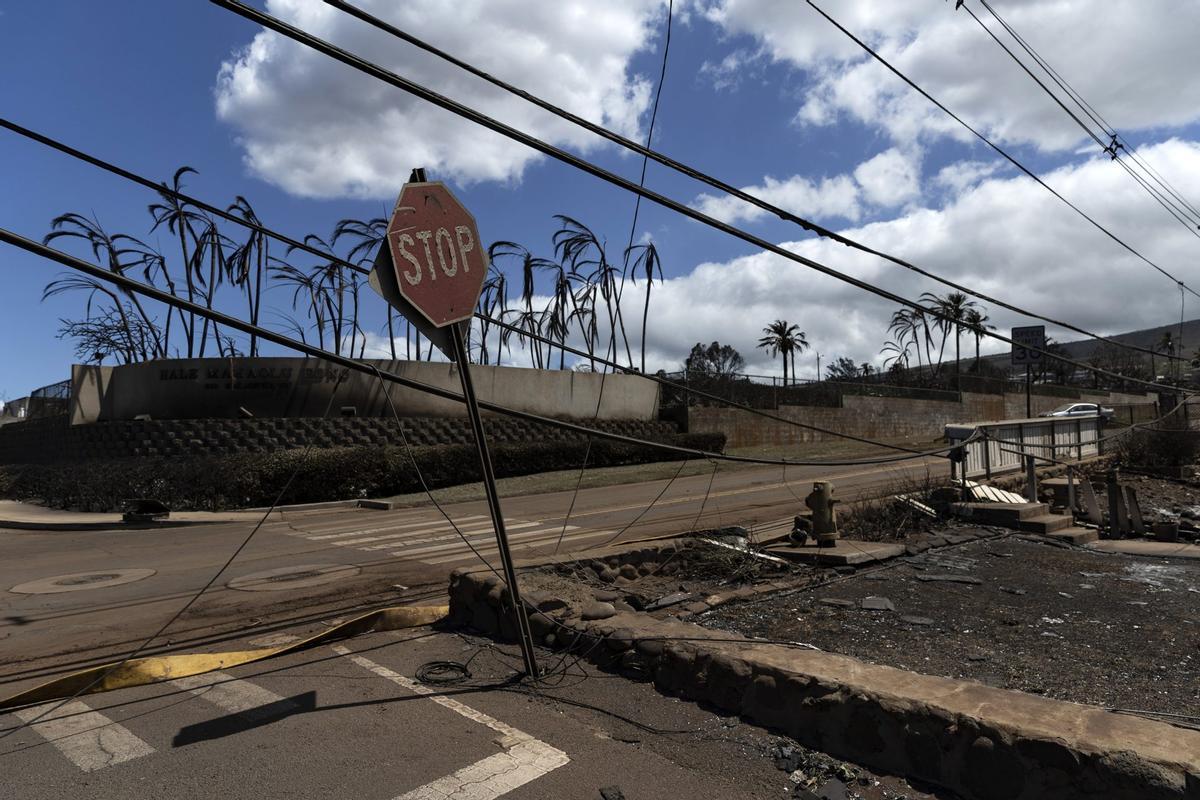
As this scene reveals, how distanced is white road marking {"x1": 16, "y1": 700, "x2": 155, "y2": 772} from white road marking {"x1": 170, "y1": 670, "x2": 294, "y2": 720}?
1.92 ft


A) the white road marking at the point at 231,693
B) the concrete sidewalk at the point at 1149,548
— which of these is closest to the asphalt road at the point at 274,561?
the white road marking at the point at 231,693

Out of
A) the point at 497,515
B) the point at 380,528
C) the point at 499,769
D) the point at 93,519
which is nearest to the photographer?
the point at 499,769

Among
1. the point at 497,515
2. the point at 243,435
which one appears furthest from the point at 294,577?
the point at 243,435

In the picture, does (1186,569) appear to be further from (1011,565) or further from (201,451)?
(201,451)

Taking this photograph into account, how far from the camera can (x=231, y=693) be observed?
536cm

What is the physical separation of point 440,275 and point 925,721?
4080 millimetres

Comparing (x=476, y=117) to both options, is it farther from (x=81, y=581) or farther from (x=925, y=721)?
(x=81, y=581)

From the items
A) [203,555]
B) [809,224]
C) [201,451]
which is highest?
[809,224]

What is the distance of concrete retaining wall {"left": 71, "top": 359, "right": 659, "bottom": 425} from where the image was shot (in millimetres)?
27484

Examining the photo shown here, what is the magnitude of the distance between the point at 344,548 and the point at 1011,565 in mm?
9836

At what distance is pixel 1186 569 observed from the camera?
9656 millimetres

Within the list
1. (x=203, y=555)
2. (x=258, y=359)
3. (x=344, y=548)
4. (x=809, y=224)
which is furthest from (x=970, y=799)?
(x=258, y=359)

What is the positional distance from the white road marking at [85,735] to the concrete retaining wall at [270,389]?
21363 mm

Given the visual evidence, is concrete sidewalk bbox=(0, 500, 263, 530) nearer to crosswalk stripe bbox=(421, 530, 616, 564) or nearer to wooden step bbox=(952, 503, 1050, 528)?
crosswalk stripe bbox=(421, 530, 616, 564)
